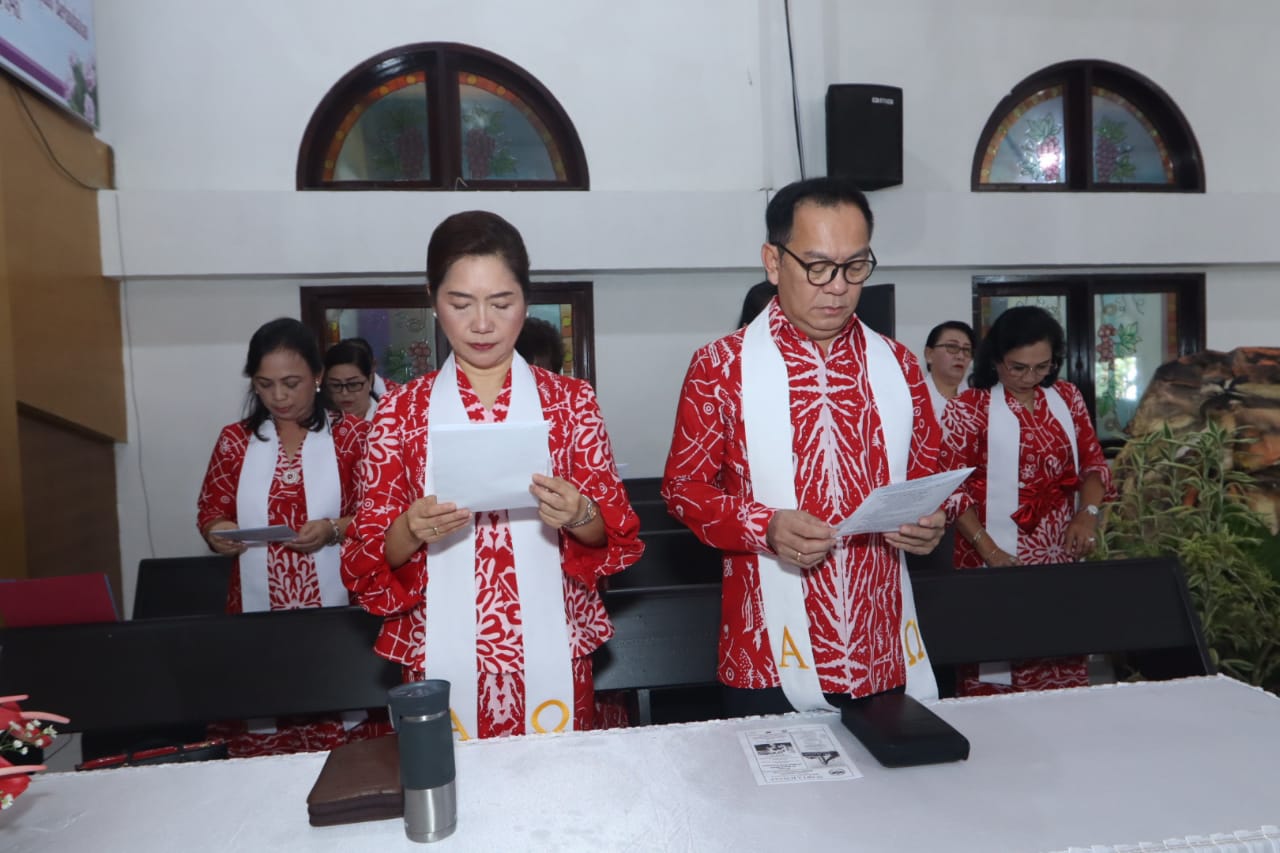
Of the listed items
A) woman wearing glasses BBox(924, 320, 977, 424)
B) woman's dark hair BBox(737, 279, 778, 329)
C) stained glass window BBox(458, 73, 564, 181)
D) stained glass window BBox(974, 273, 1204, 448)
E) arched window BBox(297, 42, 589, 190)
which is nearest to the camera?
woman's dark hair BBox(737, 279, 778, 329)

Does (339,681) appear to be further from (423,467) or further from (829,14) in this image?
(829,14)

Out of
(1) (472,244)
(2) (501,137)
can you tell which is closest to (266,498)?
(1) (472,244)

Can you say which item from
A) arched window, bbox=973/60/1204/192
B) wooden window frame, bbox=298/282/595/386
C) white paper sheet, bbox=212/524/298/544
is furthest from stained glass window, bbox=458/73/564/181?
white paper sheet, bbox=212/524/298/544

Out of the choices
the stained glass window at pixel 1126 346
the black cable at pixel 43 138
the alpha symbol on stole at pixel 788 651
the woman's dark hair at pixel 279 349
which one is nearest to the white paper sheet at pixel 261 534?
the woman's dark hair at pixel 279 349

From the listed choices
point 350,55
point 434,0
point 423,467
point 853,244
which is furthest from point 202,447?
point 853,244

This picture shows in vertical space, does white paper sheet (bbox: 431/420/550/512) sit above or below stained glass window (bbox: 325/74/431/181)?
below

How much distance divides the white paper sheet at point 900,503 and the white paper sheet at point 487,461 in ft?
1.54

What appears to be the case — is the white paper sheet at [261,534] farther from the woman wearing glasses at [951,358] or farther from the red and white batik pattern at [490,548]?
the woman wearing glasses at [951,358]

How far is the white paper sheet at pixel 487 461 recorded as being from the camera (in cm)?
136

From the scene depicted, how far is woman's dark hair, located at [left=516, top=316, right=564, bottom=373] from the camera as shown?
2896mm

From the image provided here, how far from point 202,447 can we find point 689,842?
4.27m

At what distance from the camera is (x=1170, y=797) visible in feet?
3.86

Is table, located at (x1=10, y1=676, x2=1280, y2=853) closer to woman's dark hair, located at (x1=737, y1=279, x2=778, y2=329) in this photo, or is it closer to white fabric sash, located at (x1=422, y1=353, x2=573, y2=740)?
white fabric sash, located at (x1=422, y1=353, x2=573, y2=740)

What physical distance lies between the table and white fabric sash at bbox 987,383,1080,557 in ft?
5.26
